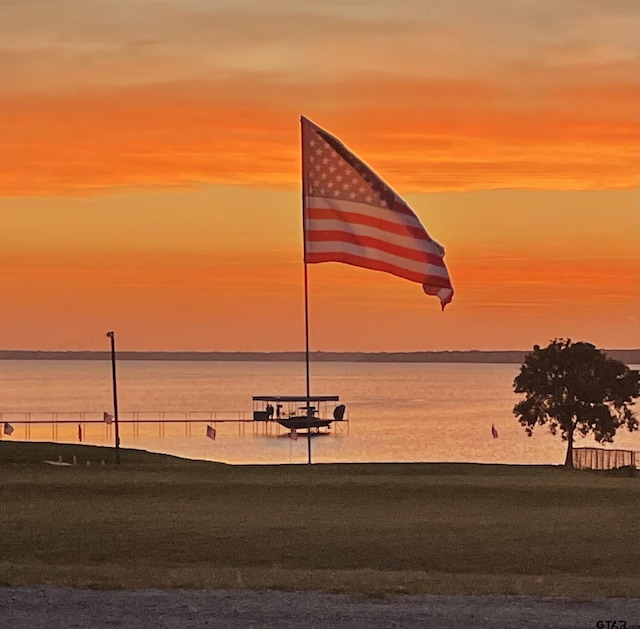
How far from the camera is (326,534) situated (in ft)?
74.8

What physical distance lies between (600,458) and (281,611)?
56679mm

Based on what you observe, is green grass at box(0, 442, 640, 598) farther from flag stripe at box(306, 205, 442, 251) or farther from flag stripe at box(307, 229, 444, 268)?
flag stripe at box(306, 205, 442, 251)

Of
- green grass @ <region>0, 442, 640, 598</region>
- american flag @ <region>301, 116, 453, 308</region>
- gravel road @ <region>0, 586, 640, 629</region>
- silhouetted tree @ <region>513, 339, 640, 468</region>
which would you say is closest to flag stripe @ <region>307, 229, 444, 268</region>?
american flag @ <region>301, 116, 453, 308</region>

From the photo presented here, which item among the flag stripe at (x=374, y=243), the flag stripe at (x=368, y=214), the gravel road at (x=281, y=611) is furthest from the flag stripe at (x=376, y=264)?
the gravel road at (x=281, y=611)

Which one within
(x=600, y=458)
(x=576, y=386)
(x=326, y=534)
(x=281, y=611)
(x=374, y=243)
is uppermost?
(x=374, y=243)

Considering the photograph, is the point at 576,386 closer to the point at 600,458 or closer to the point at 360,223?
the point at 600,458

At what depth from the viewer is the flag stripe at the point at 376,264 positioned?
18953mm

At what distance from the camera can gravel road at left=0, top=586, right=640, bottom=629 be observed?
11547 mm

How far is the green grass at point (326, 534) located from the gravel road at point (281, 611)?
2.80 feet

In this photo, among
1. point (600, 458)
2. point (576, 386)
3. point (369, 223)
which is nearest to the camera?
point (369, 223)

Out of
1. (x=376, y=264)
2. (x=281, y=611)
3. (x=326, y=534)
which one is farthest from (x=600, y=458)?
(x=281, y=611)

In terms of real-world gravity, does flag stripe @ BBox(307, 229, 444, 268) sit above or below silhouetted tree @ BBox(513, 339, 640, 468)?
above

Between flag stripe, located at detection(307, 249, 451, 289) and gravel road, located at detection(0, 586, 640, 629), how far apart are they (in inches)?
263

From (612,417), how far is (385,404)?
117265 millimetres
